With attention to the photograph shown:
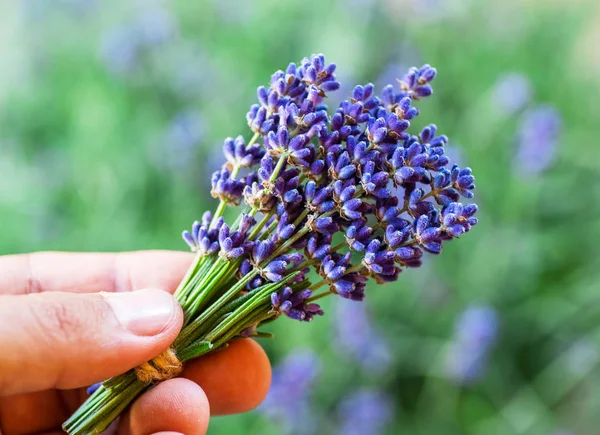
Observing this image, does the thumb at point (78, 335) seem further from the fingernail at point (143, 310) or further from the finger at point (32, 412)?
the finger at point (32, 412)

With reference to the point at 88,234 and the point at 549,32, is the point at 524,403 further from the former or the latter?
the point at 549,32

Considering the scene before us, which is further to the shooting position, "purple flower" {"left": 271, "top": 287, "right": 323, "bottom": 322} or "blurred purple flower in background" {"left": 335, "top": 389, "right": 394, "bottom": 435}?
"blurred purple flower in background" {"left": 335, "top": 389, "right": 394, "bottom": 435}

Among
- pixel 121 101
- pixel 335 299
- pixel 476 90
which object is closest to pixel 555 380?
pixel 335 299

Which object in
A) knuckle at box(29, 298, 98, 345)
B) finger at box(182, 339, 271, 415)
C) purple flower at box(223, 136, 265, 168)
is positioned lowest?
finger at box(182, 339, 271, 415)

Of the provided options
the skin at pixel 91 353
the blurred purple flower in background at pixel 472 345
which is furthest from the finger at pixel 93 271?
the blurred purple flower in background at pixel 472 345

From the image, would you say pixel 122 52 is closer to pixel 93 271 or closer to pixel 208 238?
pixel 93 271

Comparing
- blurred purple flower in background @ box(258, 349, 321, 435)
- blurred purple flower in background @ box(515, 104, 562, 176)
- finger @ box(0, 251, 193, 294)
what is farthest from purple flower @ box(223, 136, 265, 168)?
blurred purple flower in background @ box(515, 104, 562, 176)

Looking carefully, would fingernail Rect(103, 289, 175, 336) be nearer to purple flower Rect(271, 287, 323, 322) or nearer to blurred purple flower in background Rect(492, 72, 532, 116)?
purple flower Rect(271, 287, 323, 322)
